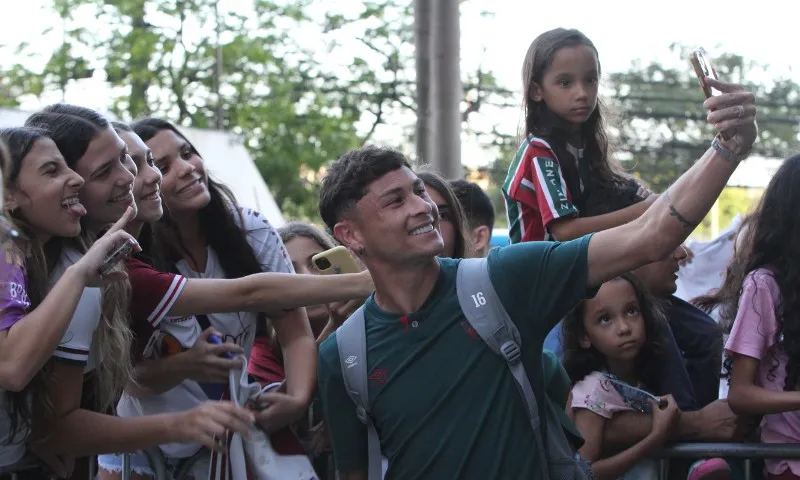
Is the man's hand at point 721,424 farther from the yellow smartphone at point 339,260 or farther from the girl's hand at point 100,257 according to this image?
the girl's hand at point 100,257

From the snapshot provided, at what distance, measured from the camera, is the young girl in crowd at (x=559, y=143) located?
438cm

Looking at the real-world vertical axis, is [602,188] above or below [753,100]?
below

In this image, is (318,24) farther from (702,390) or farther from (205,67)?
(702,390)

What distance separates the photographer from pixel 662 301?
4602 millimetres

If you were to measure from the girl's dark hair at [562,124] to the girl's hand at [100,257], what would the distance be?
1.90m

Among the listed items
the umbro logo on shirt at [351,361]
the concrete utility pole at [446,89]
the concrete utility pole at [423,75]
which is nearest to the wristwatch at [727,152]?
the umbro logo on shirt at [351,361]

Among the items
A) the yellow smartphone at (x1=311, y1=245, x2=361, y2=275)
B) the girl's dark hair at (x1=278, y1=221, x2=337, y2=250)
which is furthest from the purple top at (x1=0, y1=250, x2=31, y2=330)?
the girl's dark hair at (x1=278, y1=221, x2=337, y2=250)

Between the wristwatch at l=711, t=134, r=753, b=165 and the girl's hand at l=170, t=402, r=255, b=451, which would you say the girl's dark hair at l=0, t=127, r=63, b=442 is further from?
the wristwatch at l=711, t=134, r=753, b=165

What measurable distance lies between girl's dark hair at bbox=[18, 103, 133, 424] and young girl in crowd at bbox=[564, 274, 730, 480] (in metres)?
1.66

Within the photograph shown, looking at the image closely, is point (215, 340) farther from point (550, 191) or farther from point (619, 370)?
point (619, 370)

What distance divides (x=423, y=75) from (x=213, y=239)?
8.64 ft

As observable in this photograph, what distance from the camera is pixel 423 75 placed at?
257 inches

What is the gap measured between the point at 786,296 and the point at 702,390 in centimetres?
67

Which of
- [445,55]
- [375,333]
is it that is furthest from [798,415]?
[445,55]
